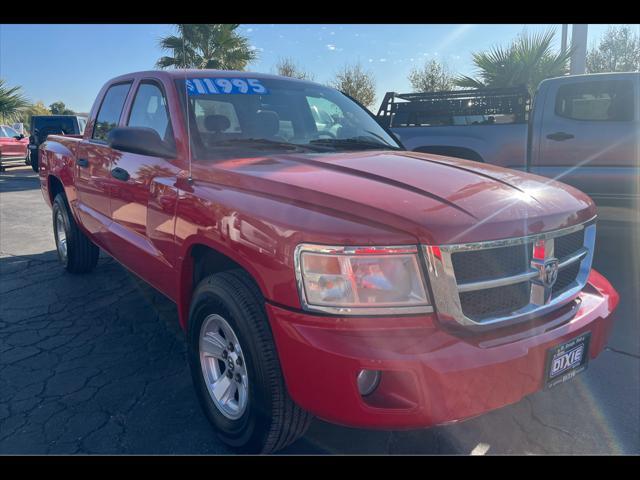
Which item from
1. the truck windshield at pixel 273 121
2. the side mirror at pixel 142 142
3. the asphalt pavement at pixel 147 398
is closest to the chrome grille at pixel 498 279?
the asphalt pavement at pixel 147 398

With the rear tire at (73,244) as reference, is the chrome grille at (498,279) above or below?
above

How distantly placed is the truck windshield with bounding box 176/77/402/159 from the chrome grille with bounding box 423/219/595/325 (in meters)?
1.37

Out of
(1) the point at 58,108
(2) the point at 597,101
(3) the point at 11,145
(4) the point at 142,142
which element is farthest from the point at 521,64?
(1) the point at 58,108

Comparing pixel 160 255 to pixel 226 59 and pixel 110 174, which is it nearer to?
pixel 110 174

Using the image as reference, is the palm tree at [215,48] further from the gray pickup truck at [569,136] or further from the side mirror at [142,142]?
the side mirror at [142,142]

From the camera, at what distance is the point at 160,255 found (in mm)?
2949

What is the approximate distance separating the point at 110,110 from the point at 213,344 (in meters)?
2.62

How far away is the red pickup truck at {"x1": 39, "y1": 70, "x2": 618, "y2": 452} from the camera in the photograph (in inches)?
72.1

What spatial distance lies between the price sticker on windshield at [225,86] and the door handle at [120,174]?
733 mm

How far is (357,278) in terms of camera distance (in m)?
1.89

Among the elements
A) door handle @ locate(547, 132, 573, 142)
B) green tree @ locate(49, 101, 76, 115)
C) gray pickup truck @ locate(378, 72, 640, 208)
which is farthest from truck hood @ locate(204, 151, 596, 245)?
green tree @ locate(49, 101, 76, 115)

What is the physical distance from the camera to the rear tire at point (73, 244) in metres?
4.91
